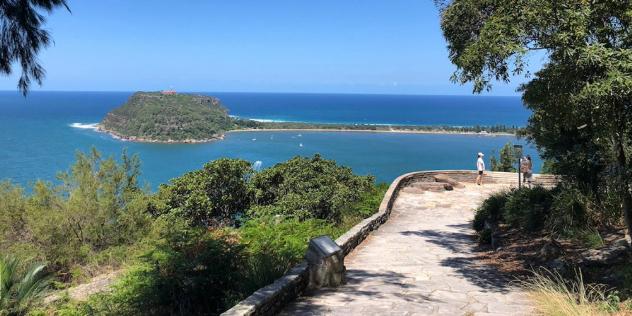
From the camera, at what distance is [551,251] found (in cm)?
721

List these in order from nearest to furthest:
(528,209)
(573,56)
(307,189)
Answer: (573,56), (528,209), (307,189)

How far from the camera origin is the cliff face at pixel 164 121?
12900cm

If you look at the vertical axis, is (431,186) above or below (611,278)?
below

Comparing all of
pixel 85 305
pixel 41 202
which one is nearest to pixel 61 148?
pixel 41 202

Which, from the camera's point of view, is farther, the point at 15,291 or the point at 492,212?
the point at 492,212

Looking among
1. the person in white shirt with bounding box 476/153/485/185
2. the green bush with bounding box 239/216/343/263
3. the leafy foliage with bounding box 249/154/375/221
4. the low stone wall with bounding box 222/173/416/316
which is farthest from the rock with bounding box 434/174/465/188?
the low stone wall with bounding box 222/173/416/316

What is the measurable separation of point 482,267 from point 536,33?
4.10m

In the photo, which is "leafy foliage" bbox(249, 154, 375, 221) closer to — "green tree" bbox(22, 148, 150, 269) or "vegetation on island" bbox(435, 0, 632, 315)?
"green tree" bbox(22, 148, 150, 269)

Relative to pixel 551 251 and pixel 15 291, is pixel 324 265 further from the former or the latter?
pixel 15 291

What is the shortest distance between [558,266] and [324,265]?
3.40m

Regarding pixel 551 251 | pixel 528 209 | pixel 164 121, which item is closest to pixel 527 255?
pixel 551 251

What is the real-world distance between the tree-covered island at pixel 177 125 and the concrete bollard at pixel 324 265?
123 metres

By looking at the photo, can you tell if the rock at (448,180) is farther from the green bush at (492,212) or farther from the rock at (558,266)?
the rock at (558,266)

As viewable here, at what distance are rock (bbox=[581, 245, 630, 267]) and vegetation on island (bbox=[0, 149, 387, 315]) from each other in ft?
13.4
